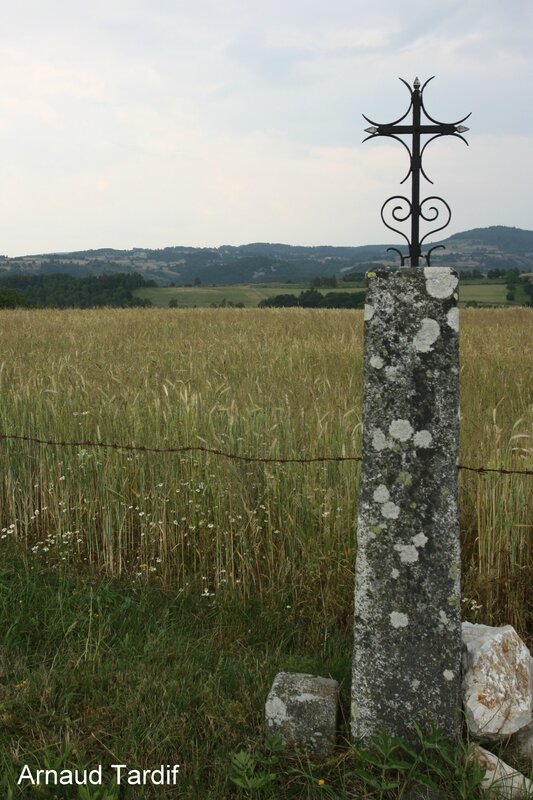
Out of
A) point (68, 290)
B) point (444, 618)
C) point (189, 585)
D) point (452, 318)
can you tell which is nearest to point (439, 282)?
point (452, 318)

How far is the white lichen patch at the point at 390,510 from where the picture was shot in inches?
105

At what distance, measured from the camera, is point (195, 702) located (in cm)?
311

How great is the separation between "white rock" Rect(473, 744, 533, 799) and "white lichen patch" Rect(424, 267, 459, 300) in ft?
5.77

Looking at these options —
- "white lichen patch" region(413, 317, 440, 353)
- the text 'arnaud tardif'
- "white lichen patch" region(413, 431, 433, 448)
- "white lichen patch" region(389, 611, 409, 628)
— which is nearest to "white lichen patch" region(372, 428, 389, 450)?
"white lichen patch" region(413, 431, 433, 448)

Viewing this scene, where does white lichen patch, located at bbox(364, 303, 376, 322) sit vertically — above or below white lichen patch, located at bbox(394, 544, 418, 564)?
above

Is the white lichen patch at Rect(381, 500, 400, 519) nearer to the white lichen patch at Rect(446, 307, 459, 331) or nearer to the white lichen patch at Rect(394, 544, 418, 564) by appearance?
the white lichen patch at Rect(394, 544, 418, 564)

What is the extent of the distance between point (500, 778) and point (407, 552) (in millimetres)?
882

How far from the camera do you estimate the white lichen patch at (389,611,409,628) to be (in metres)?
2.68

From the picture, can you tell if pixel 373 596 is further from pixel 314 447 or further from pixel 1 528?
pixel 1 528

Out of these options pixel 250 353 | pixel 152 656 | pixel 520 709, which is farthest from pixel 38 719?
pixel 250 353

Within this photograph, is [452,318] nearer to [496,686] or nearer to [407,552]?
[407,552]

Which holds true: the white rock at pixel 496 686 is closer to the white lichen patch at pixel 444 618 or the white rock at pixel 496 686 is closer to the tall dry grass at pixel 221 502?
the white lichen patch at pixel 444 618

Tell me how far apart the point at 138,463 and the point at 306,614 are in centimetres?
168

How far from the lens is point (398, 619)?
269 centimetres
